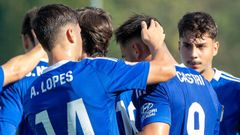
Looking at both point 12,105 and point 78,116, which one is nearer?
point 78,116

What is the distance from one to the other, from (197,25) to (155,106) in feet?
5.01

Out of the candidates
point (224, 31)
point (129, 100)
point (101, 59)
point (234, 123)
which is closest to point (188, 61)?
point (234, 123)

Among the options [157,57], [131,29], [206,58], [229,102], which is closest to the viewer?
[157,57]

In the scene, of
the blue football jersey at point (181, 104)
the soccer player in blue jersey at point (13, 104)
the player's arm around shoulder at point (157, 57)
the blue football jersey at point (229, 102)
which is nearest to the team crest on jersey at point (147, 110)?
the blue football jersey at point (181, 104)

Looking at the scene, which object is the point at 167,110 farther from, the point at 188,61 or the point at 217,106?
the point at 188,61

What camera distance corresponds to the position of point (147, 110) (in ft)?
19.6

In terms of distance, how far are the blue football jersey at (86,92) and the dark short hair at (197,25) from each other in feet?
5.85

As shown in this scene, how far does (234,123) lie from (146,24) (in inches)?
60.7

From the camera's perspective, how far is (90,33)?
21.3 feet

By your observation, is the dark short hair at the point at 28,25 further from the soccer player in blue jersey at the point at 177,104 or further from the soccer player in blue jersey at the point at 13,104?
the soccer player in blue jersey at the point at 177,104

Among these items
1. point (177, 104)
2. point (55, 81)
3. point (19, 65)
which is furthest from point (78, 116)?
point (19, 65)

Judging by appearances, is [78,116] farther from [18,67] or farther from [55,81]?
[18,67]

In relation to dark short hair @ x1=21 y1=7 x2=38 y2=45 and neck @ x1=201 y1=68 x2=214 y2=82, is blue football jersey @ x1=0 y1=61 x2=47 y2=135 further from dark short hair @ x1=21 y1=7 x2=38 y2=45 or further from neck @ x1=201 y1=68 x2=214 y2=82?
neck @ x1=201 y1=68 x2=214 y2=82

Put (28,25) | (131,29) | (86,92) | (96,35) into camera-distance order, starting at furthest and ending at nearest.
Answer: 1. (28,25)
2. (96,35)
3. (131,29)
4. (86,92)
